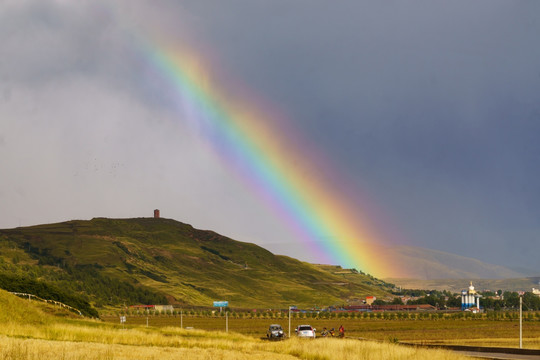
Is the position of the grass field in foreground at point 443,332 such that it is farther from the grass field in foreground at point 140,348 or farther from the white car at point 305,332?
the grass field in foreground at point 140,348

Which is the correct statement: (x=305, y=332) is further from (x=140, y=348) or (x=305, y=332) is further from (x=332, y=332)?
(x=140, y=348)

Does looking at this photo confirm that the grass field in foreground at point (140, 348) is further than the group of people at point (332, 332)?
No

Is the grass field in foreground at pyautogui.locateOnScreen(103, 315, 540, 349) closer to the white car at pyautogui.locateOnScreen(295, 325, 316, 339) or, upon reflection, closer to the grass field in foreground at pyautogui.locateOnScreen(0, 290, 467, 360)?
the white car at pyautogui.locateOnScreen(295, 325, 316, 339)

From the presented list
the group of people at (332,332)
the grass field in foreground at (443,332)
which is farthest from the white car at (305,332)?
the grass field in foreground at (443,332)

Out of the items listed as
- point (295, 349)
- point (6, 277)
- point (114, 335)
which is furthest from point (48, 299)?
point (295, 349)

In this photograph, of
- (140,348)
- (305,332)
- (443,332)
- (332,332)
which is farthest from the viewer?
(443,332)

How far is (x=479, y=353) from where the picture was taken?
50.3 meters

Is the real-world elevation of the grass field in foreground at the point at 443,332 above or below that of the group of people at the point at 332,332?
below

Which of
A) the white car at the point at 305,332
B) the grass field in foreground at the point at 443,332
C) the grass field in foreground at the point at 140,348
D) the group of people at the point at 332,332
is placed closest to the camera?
the grass field in foreground at the point at 140,348

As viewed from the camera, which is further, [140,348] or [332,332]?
[332,332]

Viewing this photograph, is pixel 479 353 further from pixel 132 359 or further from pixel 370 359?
pixel 132 359

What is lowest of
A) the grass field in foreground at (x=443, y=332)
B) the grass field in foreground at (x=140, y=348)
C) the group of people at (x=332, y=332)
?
the grass field in foreground at (x=443, y=332)

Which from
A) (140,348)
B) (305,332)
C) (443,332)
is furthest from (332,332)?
(140,348)

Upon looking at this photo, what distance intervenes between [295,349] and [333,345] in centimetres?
300
